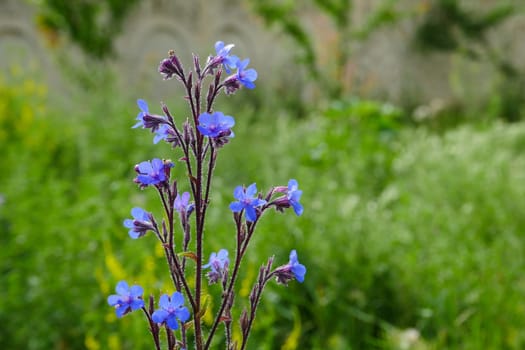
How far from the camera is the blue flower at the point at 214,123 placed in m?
0.92

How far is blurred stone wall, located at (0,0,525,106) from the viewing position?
9.84 m

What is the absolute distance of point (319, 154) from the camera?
466cm

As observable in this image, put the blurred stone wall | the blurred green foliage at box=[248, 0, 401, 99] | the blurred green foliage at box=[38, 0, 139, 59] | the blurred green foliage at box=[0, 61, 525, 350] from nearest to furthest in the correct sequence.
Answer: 1. the blurred green foliage at box=[0, 61, 525, 350]
2. the blurred green foliage at box=[38, 0, 139, 59]
3. the blurred green foliage at box=[248, 0, 401, 99]
4. the blurred stone wall

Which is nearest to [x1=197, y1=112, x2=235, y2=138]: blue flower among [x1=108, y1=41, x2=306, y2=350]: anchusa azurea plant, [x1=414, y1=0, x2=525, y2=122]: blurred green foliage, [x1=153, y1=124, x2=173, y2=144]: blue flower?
[x1=108, y1=41, x2=306, y2=350]: anchusa azurea plant

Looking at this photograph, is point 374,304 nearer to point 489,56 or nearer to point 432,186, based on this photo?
point 432,186

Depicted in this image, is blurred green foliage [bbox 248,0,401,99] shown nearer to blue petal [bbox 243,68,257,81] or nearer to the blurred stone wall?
the blurred stone wall

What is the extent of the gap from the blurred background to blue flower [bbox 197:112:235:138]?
1.23 meters

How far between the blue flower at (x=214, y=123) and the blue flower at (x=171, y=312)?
24 cm

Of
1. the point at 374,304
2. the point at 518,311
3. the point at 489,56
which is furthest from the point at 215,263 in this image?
the point at 489,56

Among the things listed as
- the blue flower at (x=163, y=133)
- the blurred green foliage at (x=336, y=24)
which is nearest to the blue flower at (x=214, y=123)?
the blue flower at (x=163, y=133)

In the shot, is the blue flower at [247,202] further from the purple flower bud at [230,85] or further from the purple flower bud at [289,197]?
the purple flower bud at [230,85]

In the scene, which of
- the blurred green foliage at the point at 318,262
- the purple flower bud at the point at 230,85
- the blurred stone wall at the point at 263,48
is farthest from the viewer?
the blurred stone wall at the point at 263,48

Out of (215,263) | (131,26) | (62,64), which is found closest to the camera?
(215,263)

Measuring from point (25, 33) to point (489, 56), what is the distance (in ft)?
27.0
